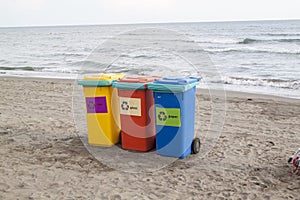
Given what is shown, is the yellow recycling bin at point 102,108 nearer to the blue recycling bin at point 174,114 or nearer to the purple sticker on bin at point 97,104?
the purple sticker on bin at point 97,104

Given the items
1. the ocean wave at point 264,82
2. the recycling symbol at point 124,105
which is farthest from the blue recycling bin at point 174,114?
the ocean wave at point 264,82

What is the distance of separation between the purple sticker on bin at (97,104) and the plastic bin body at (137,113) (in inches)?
10.9

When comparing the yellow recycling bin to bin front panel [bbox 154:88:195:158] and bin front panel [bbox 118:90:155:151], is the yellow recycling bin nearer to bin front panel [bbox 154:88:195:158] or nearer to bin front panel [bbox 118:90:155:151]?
bin front panel [bbox 118:90:155:151]

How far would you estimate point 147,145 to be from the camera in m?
4.77

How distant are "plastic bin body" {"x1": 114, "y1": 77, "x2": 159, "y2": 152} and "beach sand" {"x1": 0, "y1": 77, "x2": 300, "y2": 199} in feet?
1.85

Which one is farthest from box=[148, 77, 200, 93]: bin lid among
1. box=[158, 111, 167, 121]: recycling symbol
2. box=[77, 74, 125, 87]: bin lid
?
box=[77, 74, 125, 87]: bin lid

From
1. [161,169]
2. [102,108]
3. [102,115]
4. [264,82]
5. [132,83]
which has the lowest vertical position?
[264,82]

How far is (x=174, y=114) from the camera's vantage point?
14.3ft

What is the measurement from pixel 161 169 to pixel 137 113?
0.84m

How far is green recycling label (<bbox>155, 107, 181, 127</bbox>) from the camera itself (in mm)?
4336

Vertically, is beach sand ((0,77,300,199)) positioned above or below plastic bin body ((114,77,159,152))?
below

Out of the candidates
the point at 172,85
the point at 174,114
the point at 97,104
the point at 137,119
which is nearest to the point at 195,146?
the point at 174,114

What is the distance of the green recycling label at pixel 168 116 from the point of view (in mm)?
4336

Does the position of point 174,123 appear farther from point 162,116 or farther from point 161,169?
point 161,169
